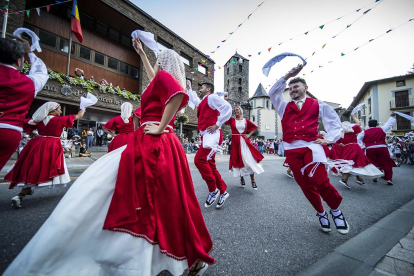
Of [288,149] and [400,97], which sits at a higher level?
[400,97]

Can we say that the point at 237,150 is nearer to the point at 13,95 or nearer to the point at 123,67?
the point at 13,95

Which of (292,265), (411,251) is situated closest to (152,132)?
(292,265)

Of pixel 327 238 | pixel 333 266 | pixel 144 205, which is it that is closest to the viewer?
pixel 144 205

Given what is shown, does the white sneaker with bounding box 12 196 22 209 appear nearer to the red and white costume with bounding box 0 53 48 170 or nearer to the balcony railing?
the red and white costume with bounding box 0 53 48 170

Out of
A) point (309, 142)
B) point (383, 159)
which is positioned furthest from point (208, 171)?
point (383, 159)

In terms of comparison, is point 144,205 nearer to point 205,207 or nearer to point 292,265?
point 292,265

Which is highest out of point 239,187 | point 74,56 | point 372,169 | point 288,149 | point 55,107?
point 74,56

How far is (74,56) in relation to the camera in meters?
13.9

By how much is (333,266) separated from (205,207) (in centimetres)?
189

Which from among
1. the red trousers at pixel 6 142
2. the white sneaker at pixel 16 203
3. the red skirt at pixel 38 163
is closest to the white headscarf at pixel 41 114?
the red skirt at pixel 38 163

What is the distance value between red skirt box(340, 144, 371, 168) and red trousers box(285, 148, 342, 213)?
3.88 meters

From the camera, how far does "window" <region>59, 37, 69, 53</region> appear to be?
13.4 metres

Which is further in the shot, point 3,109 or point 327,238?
point 327,238

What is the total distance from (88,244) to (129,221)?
0.88 feet
